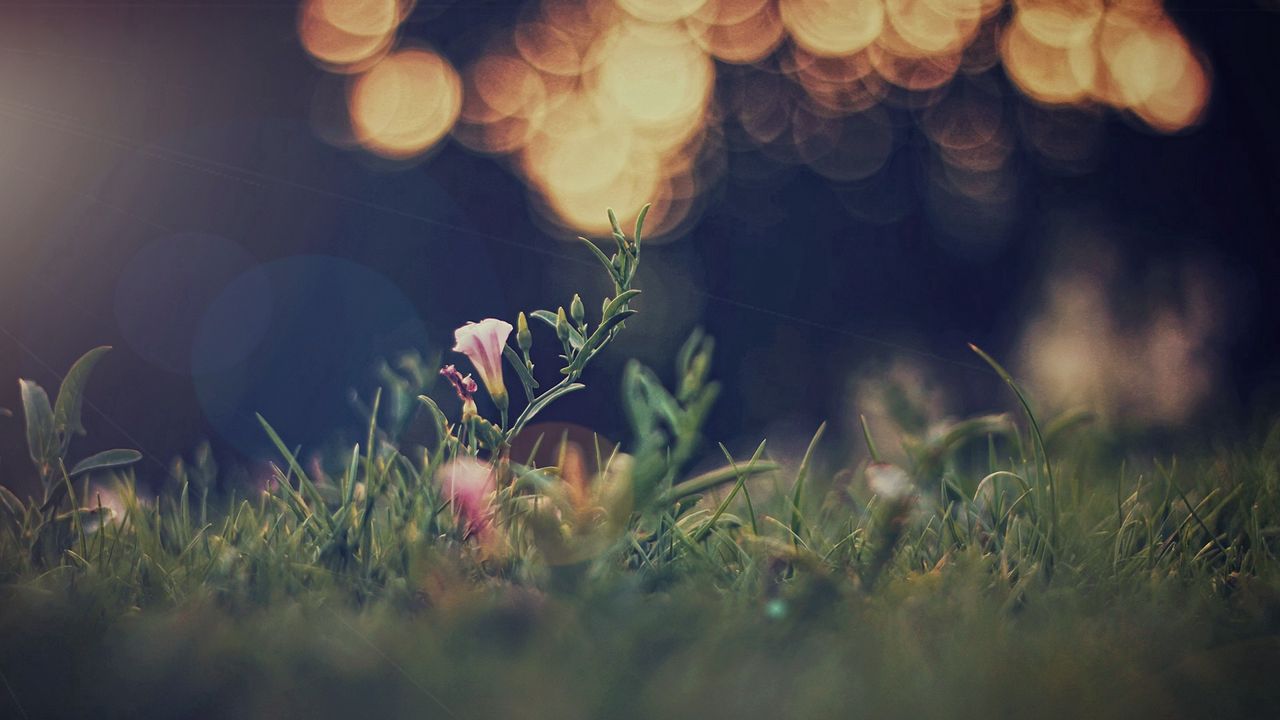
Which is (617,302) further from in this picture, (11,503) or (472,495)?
(11,503)

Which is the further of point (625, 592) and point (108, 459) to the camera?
point (108, 459)

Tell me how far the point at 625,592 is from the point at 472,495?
120 mm

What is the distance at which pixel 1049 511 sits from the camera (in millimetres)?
445

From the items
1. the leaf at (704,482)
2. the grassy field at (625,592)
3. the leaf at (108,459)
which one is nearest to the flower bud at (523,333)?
the grassy field at (625,592)

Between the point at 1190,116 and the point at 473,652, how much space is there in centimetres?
147

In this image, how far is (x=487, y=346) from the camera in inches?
18.5

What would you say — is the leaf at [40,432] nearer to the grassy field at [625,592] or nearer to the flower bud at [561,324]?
the grassy field at [625,592]

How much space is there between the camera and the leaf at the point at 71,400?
0.45 meters

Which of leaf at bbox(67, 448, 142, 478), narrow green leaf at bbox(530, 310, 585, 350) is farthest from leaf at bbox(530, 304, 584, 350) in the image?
leaf at bbox(67, 448, 142, 478)

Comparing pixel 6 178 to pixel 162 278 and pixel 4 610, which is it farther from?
pixel 4 610

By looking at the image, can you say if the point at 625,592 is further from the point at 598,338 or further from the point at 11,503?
the point at 11,503

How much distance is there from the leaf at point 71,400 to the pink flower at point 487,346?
182 mm

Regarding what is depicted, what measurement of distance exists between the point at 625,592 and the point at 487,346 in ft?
0.61

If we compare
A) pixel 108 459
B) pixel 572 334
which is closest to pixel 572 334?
pixel 572 334
